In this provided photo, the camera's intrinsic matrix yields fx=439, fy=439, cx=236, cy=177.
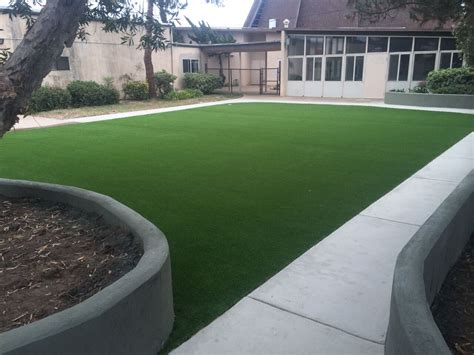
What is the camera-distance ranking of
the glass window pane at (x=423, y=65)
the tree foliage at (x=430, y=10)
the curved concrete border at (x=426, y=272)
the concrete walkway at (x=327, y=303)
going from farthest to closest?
the glass window pane at (x=423, y=65) < the tree foliage at (x=430, y=10) < the concrete walkway at (x=327, y=303) < the curved concrete border at (x=426, y=272)

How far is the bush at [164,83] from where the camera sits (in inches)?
948

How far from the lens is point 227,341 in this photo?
9.81 feet

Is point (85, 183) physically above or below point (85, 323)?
below

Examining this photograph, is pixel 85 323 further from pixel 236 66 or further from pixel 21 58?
pixel 236 66

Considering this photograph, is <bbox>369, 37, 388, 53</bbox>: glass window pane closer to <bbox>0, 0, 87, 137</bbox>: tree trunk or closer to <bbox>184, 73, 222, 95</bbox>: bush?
<bbox>184, 73, 222, 95</bbox>: bush

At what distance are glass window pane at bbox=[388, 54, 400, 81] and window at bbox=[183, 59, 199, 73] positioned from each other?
12.1 meters

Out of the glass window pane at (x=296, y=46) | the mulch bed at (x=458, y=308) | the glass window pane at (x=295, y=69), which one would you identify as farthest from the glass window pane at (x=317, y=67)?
the mulch bed at (x=458, y=308)

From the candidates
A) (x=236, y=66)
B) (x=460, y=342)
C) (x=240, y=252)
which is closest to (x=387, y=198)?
(x=240, y=252)

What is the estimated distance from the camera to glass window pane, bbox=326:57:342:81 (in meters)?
24.5

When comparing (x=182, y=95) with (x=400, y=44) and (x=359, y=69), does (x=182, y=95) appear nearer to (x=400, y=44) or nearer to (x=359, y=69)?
(x=359, y=69)

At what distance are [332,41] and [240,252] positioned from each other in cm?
2222

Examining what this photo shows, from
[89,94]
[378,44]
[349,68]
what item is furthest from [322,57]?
[89,94]

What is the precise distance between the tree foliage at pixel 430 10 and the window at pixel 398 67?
1800 centimetres

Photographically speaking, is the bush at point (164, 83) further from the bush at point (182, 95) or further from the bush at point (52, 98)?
the bush at point (52, 98)
